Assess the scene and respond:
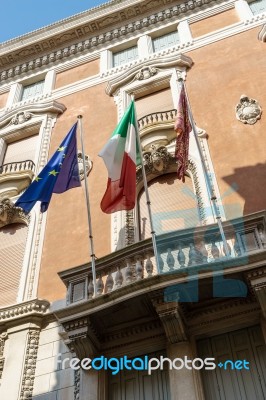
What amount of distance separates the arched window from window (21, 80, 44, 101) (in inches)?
316

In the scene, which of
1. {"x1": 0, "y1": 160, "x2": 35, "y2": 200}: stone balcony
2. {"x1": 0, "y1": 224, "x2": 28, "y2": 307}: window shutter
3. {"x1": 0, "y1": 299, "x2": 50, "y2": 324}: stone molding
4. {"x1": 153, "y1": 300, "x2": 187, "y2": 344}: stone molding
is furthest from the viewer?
{"x1": 0, "y1": 160, "x2": 35, "y2": 200}: stone balcony

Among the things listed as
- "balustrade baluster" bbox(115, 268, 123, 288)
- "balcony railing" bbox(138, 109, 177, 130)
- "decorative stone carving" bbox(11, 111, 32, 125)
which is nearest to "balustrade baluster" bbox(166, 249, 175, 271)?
"balustrade baluster" bbox(115, 268, 123, 288)

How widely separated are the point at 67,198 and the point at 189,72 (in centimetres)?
586

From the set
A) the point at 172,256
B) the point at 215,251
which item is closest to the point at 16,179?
the point at 172,256

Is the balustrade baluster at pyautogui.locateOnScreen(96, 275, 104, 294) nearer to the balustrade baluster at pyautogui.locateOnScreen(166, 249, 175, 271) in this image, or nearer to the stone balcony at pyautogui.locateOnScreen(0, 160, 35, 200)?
the balustrade baluster at pyautogui.locateOnScreen(166, 249, 175, 271)

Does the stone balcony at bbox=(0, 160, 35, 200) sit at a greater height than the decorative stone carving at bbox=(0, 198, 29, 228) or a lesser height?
greater

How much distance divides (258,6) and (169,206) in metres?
9.31

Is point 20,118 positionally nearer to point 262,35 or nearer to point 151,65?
point 151,65

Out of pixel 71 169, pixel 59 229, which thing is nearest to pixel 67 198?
pixel 59 229

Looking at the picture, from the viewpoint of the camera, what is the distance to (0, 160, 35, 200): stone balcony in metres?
14.6

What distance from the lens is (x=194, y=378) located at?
858 cm

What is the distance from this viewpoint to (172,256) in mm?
9438

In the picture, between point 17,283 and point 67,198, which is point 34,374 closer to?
point 17,283

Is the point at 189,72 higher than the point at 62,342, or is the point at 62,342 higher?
the point at 189,72
